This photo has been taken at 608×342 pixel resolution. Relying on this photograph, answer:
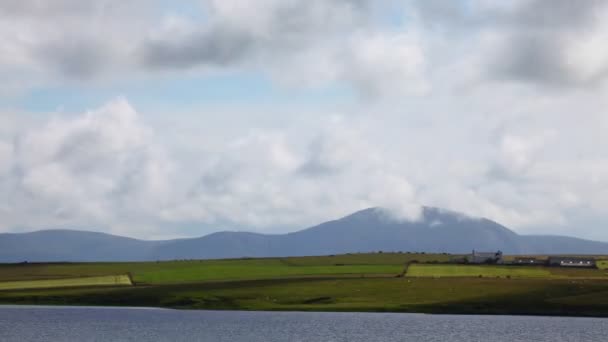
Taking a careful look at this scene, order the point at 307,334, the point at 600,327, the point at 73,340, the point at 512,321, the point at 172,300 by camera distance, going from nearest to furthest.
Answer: the point at 73,340
the point at 307,334
the point at 600,327
the point at 512,321
the point at 172,300

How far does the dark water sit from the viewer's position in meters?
127

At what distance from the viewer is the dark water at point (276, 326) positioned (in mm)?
127000

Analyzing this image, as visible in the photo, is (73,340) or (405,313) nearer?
(73,340)

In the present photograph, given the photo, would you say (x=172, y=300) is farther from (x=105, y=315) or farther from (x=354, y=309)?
(x=354, y=309)

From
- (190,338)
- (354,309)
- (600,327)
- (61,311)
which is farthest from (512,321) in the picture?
(61,311)

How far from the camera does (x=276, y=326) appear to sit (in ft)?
476

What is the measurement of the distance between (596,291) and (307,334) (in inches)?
3030

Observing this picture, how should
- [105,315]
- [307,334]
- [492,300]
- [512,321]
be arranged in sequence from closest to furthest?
[307,334] → [512,321] → [105,315] → [492,300]

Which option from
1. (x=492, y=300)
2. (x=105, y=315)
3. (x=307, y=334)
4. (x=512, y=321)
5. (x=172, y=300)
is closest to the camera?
(x=307, y=334)

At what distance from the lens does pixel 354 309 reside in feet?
572

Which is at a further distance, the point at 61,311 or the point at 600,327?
the point at 61,311

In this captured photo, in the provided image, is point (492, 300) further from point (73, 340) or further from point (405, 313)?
point (73, 340)

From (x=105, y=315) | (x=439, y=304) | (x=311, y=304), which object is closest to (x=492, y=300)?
(x=439, y=304)

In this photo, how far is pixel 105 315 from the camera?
166m
